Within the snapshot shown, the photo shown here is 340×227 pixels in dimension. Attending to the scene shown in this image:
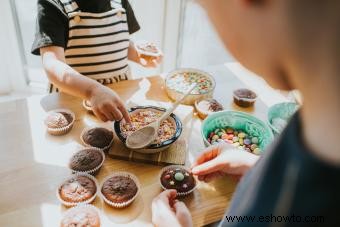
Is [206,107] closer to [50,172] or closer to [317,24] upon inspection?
[50,172]

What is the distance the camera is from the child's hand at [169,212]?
2.32ft

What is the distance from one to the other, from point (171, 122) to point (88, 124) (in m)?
0.27

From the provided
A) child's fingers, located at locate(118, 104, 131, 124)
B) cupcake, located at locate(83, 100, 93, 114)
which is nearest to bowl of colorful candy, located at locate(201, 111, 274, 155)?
child's fingers, located at locate(118, 104, 131, 124)

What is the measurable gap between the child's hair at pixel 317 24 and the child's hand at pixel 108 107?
76cm

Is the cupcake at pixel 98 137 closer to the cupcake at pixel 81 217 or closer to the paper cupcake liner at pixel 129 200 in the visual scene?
the paper cupcake liner at pixel 129 200

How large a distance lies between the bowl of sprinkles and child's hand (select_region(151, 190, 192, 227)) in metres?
0.47

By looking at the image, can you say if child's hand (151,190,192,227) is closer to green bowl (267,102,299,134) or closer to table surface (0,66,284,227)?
table surface (0,66,284,227)

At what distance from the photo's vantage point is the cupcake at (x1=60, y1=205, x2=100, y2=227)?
0.72 m

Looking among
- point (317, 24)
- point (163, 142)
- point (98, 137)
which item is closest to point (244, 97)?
point (163, 142)

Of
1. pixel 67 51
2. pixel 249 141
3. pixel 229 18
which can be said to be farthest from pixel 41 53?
pixel 229 18

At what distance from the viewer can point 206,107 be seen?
3.74ft

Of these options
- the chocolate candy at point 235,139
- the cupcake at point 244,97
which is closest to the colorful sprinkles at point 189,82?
the cupcake at point 244,97

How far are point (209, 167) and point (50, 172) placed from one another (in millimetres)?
426

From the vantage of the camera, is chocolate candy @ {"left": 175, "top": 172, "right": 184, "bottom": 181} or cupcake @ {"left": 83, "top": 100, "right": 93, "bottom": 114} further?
cupcake @ {"left": 83, "top": 100, "right": 93, "bottom": 114}
